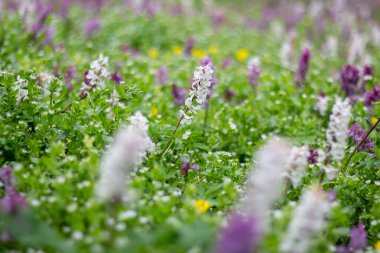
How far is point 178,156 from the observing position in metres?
4.07

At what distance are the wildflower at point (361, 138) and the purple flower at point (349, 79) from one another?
1342mm

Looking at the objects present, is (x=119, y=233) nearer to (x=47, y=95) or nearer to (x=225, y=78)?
(x=47, y=95)

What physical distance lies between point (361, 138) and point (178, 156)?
1.70m

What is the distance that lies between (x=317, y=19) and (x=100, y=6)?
537cm

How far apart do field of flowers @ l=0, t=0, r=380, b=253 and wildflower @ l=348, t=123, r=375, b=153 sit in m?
0.02

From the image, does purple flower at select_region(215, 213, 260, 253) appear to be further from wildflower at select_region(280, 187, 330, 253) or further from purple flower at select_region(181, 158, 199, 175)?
purple flower at select_region(181, 158, 199, 175)

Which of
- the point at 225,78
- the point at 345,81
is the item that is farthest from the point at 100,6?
the point at 345,81

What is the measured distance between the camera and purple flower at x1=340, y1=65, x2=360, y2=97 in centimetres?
542

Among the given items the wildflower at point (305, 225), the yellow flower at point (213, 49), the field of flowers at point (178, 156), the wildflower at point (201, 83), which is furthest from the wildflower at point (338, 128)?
the yellow flower at point (213, 49)

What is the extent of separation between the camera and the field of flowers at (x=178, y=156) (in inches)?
95.7

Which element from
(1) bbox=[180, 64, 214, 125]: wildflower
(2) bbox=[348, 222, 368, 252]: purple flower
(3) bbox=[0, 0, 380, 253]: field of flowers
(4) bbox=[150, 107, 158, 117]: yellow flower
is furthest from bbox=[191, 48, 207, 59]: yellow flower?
(2) bbox=[348, 222, 368, 252]: purple flower

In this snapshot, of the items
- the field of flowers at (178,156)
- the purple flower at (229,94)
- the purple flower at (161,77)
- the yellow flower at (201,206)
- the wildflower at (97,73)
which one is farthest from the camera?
the purple flower at (161,77)

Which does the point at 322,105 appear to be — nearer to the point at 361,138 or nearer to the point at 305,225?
the point at 361,138

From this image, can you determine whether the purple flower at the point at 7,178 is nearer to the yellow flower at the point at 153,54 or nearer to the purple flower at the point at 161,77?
the purple flower at the point at 161,77
